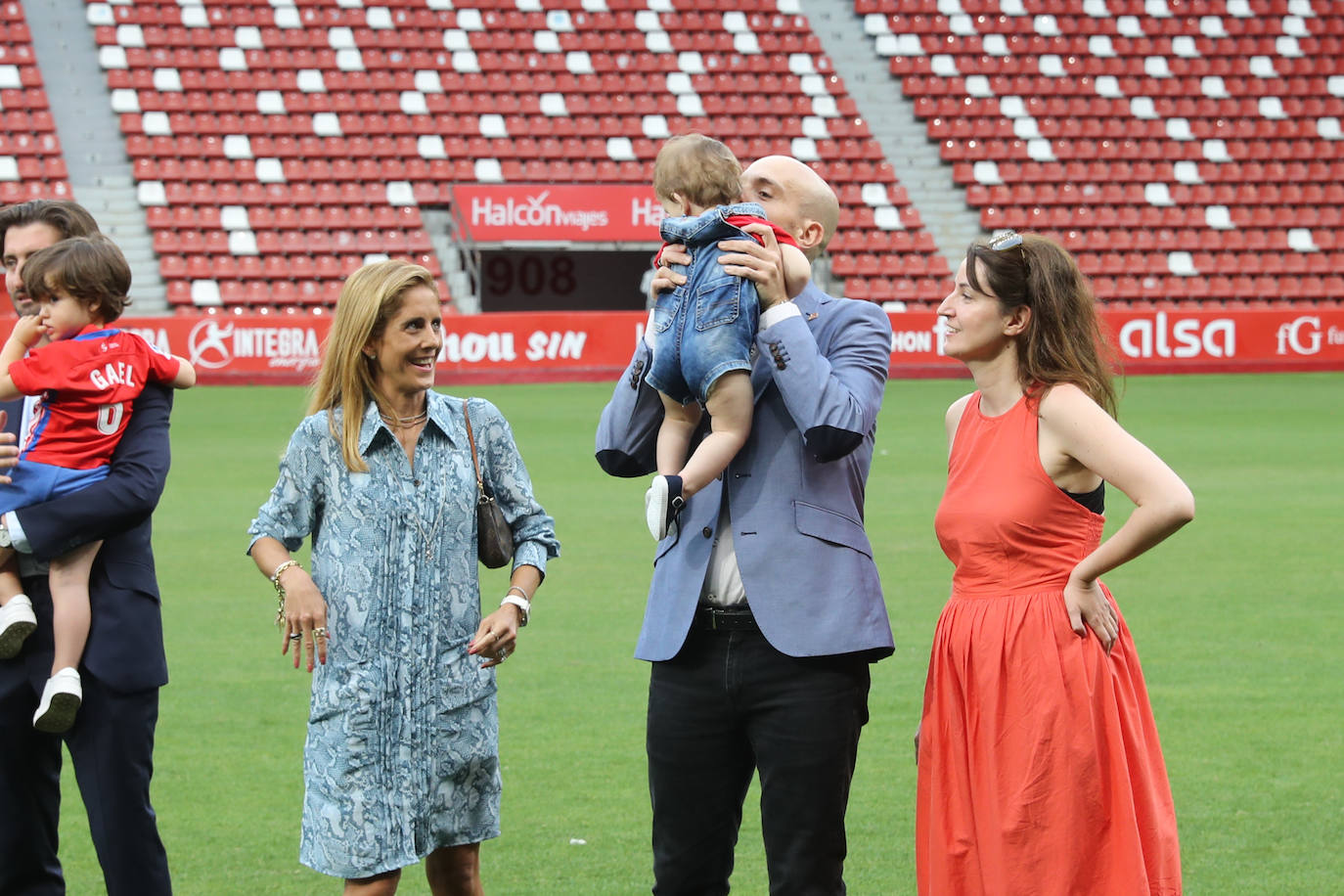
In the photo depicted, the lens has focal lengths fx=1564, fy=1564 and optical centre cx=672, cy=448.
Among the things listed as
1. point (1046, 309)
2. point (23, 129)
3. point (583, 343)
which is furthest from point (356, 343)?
point (23, 129)

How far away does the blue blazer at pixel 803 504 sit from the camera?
3.17 m

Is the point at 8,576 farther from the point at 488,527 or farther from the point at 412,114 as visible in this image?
the point at 412,114

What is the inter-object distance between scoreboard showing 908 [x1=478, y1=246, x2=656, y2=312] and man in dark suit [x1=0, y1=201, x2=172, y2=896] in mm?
24779

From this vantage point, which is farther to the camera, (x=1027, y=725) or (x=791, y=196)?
(x=791, y=196)

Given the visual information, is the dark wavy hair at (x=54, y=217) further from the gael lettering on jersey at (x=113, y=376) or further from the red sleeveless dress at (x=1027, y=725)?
the red sleeveless dress at (x=1027, y=725)

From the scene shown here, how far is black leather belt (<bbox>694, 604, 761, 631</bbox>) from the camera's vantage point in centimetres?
326

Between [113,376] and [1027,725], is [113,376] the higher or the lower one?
the higher one

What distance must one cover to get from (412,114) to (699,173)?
25.6m

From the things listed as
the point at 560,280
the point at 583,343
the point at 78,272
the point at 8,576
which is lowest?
the point at 8,576

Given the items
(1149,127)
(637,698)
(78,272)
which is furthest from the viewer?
(1149,127)

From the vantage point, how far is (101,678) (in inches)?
133

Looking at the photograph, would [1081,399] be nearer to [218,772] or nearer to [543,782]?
[543,782]

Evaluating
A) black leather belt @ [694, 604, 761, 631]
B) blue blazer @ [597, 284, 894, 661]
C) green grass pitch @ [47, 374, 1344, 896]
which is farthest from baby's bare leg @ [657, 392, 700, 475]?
green grass pitch @ [47, 374, 1344, 896]

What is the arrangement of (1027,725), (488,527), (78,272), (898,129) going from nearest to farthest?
1. (1027,725)
2. (78,272)
3. (488,527)
4. (898,129)
